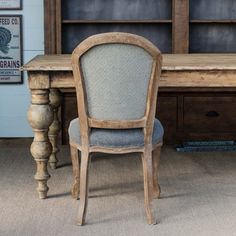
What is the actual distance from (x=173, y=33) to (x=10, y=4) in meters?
1.46

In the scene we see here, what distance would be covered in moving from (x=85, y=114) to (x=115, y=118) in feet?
0.52

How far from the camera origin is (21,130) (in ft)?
17.6

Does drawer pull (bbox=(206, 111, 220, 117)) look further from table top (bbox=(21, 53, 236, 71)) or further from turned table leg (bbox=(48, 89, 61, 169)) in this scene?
turned table leg (bbox=(48, 89, 61, 169))

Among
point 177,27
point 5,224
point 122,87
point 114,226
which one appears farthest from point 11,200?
point 177,27

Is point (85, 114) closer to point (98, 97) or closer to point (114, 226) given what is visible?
point (98, 97)

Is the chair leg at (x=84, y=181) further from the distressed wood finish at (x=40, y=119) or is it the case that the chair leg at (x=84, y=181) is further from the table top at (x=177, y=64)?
the table top at (x=177, y=64)

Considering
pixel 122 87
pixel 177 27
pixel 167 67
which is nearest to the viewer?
pixel 122 87

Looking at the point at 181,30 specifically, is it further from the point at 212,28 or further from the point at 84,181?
the point at 84,181

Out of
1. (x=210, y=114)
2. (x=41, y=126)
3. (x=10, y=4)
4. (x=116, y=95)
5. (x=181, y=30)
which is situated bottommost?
(x=210, y=114)

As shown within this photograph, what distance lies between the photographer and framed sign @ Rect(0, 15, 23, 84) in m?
5.24

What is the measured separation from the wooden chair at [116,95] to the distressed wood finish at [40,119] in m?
0.33

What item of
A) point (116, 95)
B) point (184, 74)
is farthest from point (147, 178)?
point (184, 74)

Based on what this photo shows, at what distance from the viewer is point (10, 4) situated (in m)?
5.23

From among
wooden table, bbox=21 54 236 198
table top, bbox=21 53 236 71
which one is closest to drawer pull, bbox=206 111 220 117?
table top, bbox=21 53 236 71
